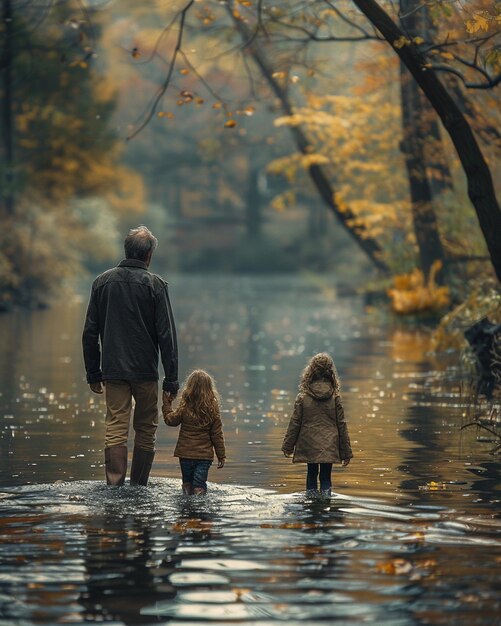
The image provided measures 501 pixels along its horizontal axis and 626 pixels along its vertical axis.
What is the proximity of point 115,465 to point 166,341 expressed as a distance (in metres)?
0.97

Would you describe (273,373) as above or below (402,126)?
below

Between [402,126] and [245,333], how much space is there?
628 cm

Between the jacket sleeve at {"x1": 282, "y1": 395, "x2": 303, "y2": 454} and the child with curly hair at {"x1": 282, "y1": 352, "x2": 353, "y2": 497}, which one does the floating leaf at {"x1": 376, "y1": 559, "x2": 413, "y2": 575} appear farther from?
the jacket sleeve at {"x1": 282, "y1": 395, "x2": 303, "y2": 454}

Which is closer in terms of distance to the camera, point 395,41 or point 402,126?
point 395,41

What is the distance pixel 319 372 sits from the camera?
10625mm

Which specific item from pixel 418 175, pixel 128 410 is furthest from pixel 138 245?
pixel 418 175

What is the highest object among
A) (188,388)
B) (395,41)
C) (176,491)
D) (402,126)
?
(402,126)

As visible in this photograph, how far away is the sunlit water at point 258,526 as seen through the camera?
277 inches

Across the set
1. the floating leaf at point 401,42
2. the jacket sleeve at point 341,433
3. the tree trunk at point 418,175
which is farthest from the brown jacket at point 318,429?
the tree trunk at point 418,175

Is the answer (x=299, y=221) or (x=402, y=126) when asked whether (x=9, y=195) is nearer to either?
(x=402, y=126)

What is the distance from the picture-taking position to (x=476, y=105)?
25.0 meters

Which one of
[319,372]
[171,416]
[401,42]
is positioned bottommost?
[171,416]

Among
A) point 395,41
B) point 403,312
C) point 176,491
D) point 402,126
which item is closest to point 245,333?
point 403,312

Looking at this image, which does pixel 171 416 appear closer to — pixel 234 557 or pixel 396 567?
pixel 234 557
